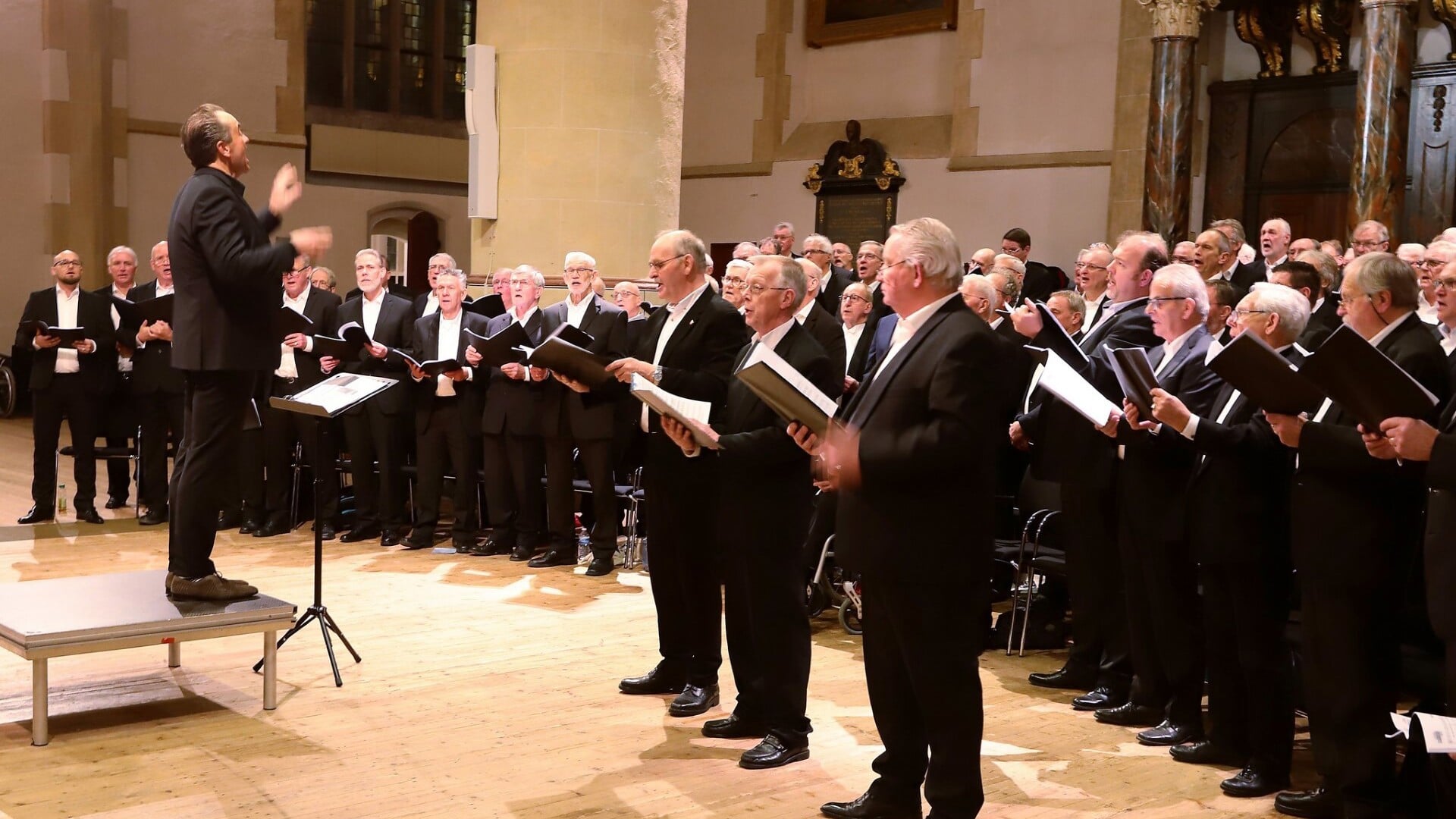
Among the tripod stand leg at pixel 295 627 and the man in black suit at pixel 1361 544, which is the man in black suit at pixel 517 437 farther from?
the man in black suit at pixel 1361 544

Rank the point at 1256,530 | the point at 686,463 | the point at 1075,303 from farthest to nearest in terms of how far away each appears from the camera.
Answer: the point at 1075,303
the point at 686,463
the point at 1256,530

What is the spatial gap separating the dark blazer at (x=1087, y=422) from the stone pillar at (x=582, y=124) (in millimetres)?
3735

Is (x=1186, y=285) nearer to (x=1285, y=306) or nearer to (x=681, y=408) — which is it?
(x=1285, y=306)

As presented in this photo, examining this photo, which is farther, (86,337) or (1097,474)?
(86,337)

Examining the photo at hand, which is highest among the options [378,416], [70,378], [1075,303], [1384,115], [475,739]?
[1384,115]

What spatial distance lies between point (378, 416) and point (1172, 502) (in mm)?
4801

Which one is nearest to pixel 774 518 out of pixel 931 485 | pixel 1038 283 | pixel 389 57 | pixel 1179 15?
pixel 931 485

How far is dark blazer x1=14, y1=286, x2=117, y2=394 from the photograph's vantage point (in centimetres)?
798

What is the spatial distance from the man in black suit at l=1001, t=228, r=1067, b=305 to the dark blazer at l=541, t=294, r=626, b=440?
3070mm

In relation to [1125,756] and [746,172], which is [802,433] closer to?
[1125,756]

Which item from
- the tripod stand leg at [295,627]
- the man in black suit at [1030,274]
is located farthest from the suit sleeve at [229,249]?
the man in black suit at [1030,274]

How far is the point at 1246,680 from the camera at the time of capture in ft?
13.4

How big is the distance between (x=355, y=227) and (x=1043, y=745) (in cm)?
1320

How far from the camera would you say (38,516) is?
8.09 metres
